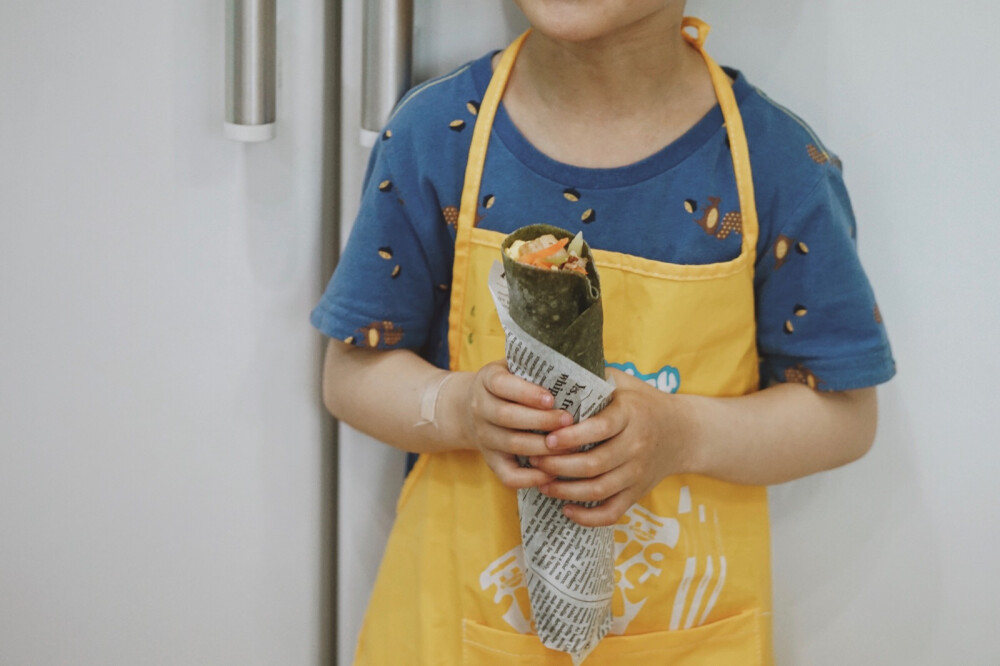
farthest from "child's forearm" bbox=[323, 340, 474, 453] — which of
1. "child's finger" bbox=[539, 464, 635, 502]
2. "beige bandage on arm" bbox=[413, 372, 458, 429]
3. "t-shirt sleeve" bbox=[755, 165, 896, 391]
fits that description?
"t-shirt sleeve" bbox=[755, 165, 896, 391]

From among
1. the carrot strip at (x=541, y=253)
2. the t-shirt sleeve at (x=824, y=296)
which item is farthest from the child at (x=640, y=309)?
the carrot strip at (x=541, y=253)

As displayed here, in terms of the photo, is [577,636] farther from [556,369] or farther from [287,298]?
[287,298]

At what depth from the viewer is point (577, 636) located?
688 millimetres

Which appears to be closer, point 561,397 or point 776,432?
point 561,397

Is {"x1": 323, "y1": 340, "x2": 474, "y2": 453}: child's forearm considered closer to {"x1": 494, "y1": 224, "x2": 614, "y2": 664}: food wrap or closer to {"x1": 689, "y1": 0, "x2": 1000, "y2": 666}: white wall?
{"x1": 494, "y1": 224, "x2": 614, "y2": 664}: food wrap

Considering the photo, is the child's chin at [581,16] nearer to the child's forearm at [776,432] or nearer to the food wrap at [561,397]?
the food wrap at [561,397]

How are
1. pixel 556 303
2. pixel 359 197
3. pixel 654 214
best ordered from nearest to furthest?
pixel 556 303, pixel 654 214, pixel 359 197

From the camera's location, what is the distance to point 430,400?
755mm

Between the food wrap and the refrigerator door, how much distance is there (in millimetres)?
222

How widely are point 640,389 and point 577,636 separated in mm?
150

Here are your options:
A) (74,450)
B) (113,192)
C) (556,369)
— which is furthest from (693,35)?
(74,450)

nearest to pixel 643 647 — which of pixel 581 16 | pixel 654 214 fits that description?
pixel 654 214

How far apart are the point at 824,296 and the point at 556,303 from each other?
0.77 ft

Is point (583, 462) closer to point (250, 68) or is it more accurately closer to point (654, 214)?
point (654, 214)
